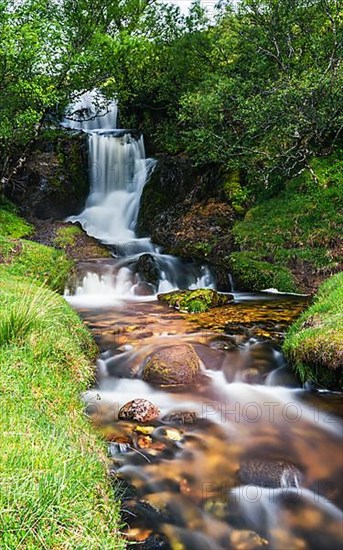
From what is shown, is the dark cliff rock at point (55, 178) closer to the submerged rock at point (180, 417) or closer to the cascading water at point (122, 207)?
the cascading water at point (122, 207)

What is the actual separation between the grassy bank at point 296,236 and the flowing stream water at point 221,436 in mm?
1589

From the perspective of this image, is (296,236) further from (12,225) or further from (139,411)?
(12,225)

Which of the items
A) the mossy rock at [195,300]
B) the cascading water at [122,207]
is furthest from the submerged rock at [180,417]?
the cascading water at [122,207]

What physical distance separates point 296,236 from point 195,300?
163 inches

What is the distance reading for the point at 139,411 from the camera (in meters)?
4.59

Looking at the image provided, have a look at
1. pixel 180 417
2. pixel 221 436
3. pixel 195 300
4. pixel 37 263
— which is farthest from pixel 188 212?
pixel 221 436

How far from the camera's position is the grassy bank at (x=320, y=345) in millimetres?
5168

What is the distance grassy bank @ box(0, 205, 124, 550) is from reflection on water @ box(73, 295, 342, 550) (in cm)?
42

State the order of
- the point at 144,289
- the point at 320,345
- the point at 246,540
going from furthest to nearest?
the point at 144,289 < the point at 320,345 < the point at 246,540

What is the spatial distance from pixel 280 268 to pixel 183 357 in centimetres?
606

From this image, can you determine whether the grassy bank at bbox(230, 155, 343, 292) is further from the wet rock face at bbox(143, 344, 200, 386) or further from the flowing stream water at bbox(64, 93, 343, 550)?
the wet rock face at bbox(143, 344, 200, 386)

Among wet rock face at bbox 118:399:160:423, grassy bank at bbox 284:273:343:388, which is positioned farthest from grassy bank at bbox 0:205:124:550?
grassy bank at bbox 284:273:343:388

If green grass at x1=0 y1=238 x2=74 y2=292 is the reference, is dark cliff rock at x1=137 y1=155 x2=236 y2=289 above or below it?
above

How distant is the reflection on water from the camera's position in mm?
3141
